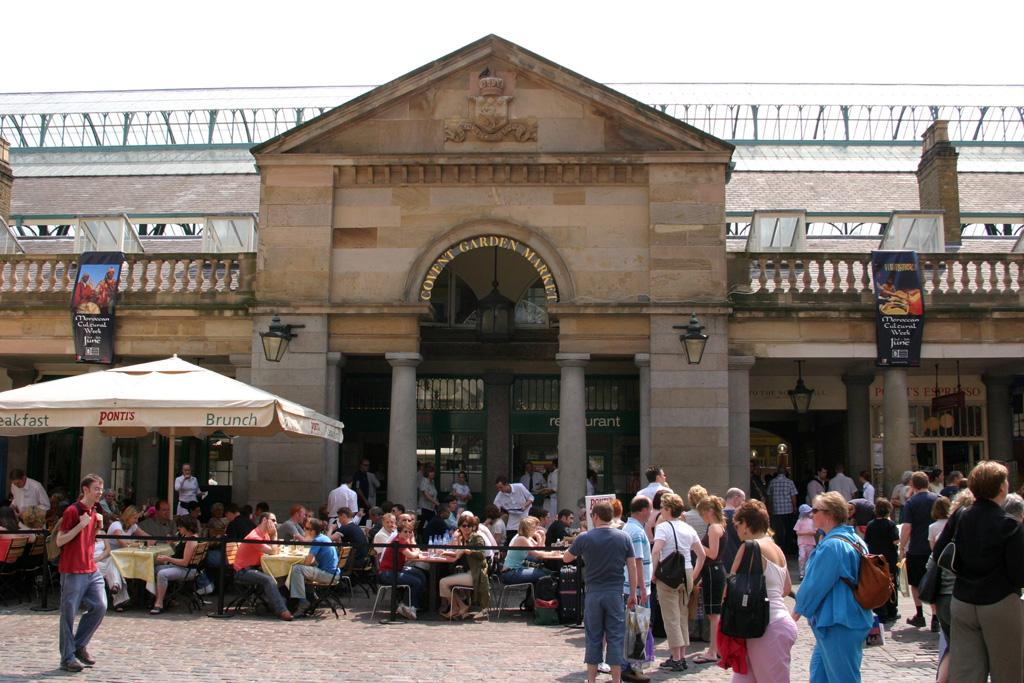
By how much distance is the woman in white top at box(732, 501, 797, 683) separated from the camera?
7523mm

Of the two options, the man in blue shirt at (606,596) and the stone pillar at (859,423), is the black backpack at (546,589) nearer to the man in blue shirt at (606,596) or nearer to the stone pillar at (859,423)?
the man in blue shirt at (606,596)

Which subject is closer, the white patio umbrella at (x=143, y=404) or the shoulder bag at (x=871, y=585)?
the shoulder bag at (x=871, y=585)

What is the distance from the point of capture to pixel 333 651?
11.3m

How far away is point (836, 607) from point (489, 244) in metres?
12.9

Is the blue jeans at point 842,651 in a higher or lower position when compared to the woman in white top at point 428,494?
lower

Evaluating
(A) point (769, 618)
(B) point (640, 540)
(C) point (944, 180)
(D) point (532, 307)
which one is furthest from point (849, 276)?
(A) point (769, 618)

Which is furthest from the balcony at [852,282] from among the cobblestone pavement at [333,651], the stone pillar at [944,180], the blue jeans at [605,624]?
the blue jeans at [605,624]

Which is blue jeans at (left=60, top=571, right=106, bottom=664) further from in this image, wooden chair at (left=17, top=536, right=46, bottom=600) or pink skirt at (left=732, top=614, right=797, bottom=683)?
pink skirt at (left=732, top=614, right=797, bottom=683)

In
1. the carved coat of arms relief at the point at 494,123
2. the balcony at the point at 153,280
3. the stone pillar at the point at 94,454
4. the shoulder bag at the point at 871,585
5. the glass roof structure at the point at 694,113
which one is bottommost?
the shoulder bag at the point at 871,585

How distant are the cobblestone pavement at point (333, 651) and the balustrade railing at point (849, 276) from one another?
24.7 ft

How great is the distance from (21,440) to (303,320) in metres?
9.51

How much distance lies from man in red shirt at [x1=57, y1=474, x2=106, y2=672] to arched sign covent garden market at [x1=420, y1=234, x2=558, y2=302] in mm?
9398

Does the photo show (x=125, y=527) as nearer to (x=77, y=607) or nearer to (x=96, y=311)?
(x=77, y=607)

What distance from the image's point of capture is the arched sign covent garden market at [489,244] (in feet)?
63.3
